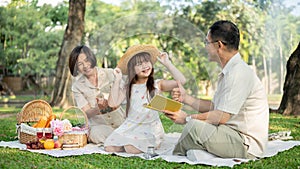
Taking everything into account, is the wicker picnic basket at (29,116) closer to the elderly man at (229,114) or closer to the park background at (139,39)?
the park background at (139,39)

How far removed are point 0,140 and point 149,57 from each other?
226 centimetres

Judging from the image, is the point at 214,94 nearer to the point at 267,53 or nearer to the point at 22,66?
the point at 267,53

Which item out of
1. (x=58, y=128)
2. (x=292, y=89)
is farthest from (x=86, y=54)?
(x=292, y=89)

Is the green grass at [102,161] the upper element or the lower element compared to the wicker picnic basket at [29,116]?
lower

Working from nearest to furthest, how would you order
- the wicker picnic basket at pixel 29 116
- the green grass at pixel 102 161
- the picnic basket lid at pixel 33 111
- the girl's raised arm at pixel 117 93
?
1. the green grass at pixel 102 161
2. the girl's raised arm at pixel 117 93
3. the wicker picnic basket at pixel 29 116
4. the picnic basket lid at pixel 33 111

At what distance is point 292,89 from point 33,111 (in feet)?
17.4

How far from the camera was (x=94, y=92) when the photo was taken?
4.66m

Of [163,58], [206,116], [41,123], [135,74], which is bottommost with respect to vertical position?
[41,123]

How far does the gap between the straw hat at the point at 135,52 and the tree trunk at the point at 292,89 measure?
5293mm

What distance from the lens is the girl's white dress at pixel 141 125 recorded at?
14.2 feet

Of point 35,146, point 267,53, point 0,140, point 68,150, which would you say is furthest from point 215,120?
point 267,53

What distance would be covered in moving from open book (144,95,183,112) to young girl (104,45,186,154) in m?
0.23

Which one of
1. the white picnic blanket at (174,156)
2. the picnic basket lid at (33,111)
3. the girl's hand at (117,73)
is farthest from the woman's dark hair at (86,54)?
the picnic basket lid at (33,111)

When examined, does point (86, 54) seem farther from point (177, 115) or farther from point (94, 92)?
point (177, 115)
